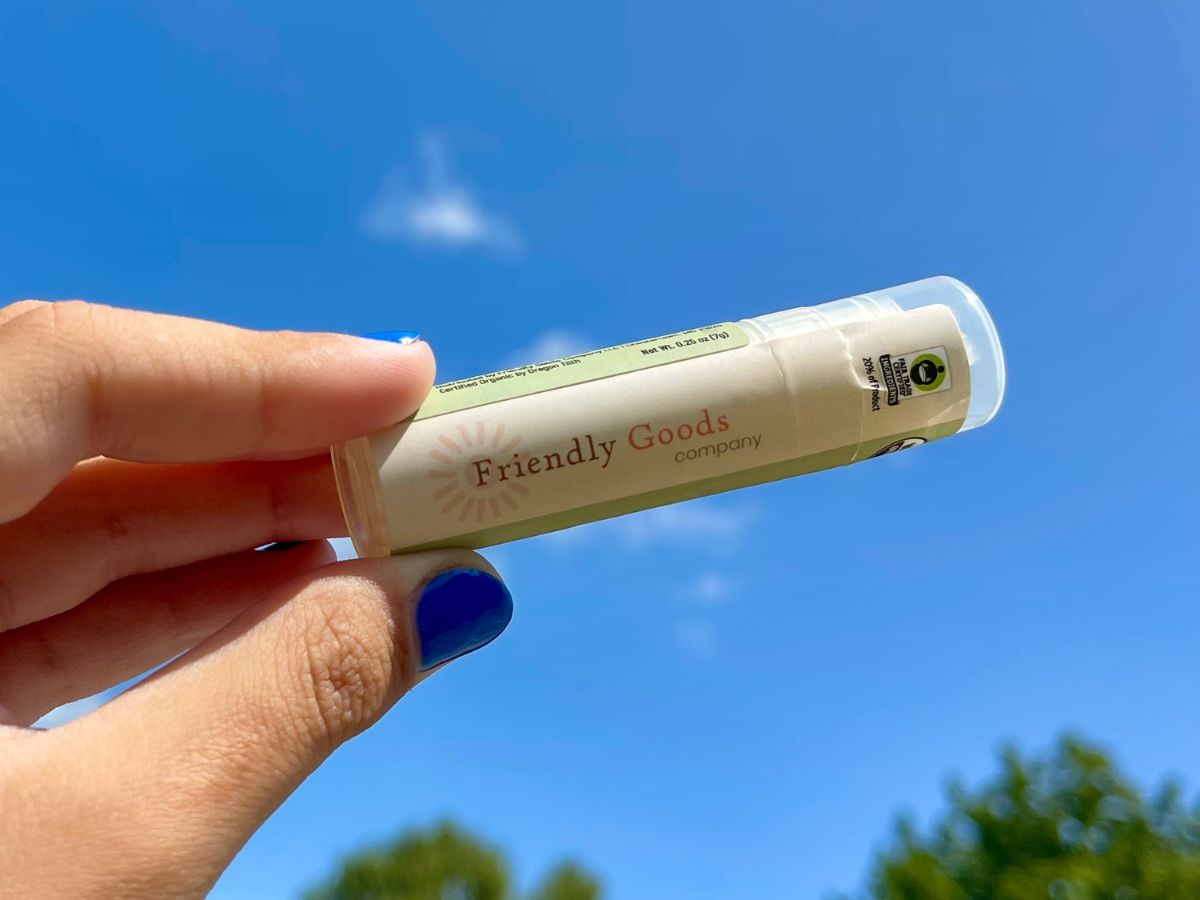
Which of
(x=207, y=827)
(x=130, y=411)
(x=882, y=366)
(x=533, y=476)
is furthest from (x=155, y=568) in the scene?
(x=882, y=366)

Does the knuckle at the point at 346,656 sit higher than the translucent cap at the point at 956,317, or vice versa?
the translucent cap at the point at 956,317

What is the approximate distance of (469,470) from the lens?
191 cm

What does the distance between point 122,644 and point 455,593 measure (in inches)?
48.1

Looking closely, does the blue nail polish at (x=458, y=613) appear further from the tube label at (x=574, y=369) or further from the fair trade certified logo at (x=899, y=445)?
the fair trade certified logo at (x=899, y=445)

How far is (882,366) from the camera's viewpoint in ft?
6.63

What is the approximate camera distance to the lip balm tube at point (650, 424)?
6.28 feet

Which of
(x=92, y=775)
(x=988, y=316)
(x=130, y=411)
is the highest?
(x=130, y=411)

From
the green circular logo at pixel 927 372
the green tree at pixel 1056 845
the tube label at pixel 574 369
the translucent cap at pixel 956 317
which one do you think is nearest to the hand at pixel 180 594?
the tube label at pixel 574 369

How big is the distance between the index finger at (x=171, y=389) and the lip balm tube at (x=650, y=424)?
118 millimetres

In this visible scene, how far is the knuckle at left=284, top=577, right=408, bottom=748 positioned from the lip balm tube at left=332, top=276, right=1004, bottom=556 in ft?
0.55

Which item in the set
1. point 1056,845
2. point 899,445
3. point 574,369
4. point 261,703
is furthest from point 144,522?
point 1056,845

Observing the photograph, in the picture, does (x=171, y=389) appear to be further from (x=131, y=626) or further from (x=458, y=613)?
(x=131, y=626)

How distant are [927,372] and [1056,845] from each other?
15.3 m

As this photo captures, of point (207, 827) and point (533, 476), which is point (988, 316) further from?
point (207, 827)
